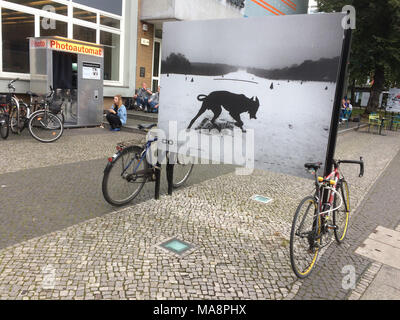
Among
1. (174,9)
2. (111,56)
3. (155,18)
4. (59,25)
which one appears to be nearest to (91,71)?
(59,25)

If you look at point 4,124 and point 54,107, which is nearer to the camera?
point 4,124

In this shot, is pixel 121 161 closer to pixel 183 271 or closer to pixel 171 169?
pixel 171 169

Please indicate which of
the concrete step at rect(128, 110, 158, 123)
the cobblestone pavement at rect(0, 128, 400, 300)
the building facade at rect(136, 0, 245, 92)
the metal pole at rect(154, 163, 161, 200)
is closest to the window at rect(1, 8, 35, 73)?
the concrete step at rect(128, 110, 158, 123)

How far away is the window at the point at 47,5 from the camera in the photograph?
37.3ft

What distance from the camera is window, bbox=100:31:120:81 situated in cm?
1466

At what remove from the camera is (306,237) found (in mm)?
3336

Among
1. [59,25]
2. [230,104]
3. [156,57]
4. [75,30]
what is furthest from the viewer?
[156,57]

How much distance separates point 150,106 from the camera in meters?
14.4

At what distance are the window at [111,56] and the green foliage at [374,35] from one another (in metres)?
14.4

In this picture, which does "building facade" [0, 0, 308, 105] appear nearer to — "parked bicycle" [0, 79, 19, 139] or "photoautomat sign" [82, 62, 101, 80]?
"photoautomat sign" [82, 62, 101, 80]

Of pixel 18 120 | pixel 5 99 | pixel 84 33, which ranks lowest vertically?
pixel 18 120

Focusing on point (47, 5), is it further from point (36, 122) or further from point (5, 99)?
point (36, 122)

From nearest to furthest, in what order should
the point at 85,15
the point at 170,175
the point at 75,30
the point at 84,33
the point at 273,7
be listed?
the point at 170,175, the point at 75,30, the point at 85,15, the point at 84,33, the point at 273,7

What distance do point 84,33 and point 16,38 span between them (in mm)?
2847
